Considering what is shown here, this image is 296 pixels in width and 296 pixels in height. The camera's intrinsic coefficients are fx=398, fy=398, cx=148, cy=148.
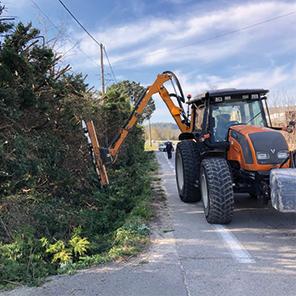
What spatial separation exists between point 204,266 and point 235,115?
13.6 ft

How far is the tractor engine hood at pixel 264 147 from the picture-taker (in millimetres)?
6910

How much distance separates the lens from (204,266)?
16.7 ft

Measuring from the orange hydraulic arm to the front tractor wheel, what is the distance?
3.36 m

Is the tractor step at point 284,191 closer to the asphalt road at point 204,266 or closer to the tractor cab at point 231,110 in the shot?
the asphalt road at point 204,266

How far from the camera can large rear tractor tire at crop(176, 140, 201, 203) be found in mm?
8898

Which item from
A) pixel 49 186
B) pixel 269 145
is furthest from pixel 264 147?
pixel 49 186

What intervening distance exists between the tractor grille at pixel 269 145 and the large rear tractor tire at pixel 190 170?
83.6 inches

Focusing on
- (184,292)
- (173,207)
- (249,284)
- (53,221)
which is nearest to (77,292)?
(184,292)

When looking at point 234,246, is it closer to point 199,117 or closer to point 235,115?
point 235,115

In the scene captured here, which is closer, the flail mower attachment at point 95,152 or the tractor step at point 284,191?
the tractor step at point 284,191

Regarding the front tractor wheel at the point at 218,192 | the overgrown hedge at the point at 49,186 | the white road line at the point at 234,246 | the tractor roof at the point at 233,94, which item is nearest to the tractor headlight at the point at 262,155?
the front tractor wheel at the point at 218,192

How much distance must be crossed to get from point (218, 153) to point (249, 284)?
3.90 m

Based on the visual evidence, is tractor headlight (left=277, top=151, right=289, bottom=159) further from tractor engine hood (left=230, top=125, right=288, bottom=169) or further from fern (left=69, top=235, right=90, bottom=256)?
fern (left=69, top=235, right=90, bottom=256)

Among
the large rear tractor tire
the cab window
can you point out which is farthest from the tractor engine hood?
the large rear tractor tire
